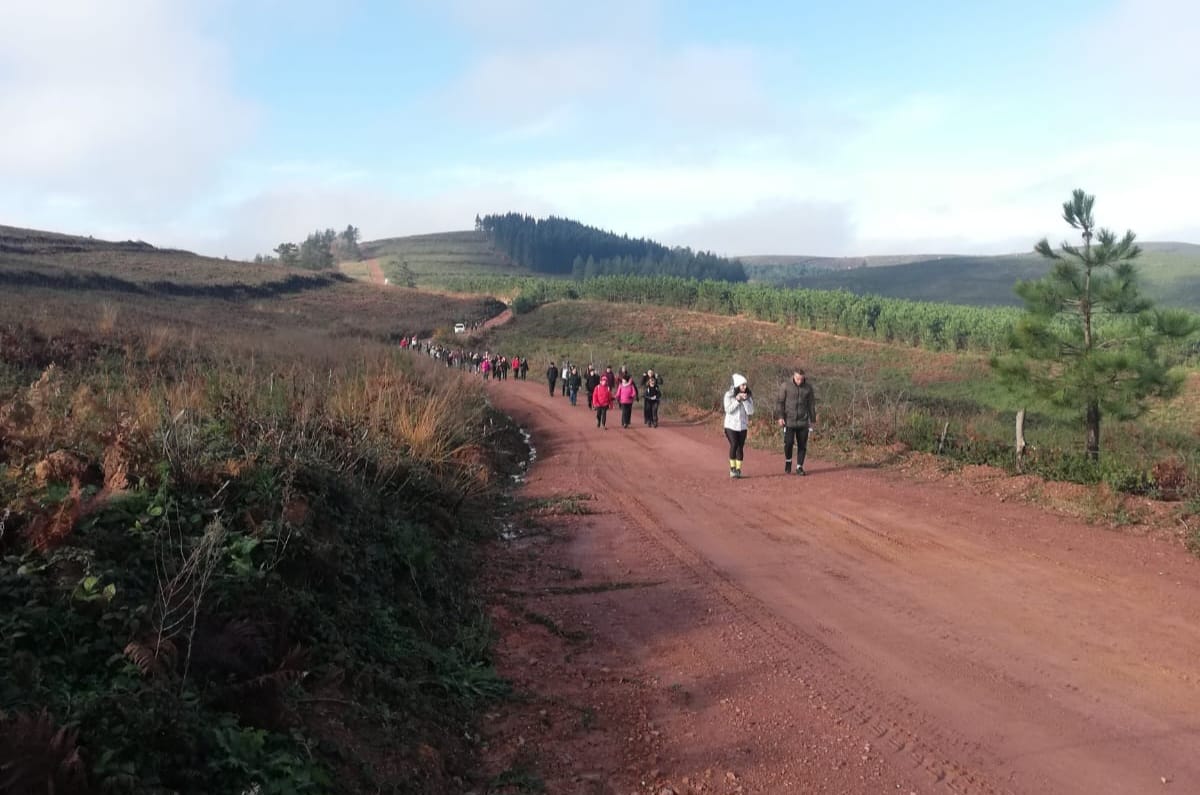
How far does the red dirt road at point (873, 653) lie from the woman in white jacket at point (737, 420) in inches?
87.3

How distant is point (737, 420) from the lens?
12758 mm

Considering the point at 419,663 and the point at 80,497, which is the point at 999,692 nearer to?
the point at 419,663

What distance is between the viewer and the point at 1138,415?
14.6 metres

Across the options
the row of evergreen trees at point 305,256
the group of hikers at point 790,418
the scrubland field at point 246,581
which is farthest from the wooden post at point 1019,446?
the row of evergreen trees at point 305,256

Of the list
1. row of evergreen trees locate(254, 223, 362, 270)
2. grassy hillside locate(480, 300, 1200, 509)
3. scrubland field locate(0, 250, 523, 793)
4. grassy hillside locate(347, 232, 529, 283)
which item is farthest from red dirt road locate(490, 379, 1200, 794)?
grassy hillside locate(347, 232, 529, 283)

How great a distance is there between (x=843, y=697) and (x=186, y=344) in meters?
13.7

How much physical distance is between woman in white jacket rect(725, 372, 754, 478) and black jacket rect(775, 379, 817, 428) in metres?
0.55

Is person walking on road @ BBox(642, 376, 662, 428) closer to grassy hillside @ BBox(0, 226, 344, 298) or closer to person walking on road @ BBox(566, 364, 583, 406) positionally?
person walking on road @ BBox(566, 364, 583, 406)

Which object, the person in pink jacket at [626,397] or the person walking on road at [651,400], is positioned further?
the person walking on road at [651,400]

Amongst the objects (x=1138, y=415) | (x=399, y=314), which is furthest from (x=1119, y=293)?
(x=399, y=314)

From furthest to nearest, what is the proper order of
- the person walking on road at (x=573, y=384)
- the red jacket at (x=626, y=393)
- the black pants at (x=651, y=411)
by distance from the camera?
1. the person walking on road at (x=573, y=384)
2. the black pants at (x=651, y=411)
3. the red jacket at (x=626, y=393)

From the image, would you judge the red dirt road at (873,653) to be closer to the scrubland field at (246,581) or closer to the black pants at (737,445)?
the scrubland field at (246,581)

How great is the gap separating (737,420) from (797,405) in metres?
0.98

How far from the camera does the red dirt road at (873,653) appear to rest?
4203 mm
